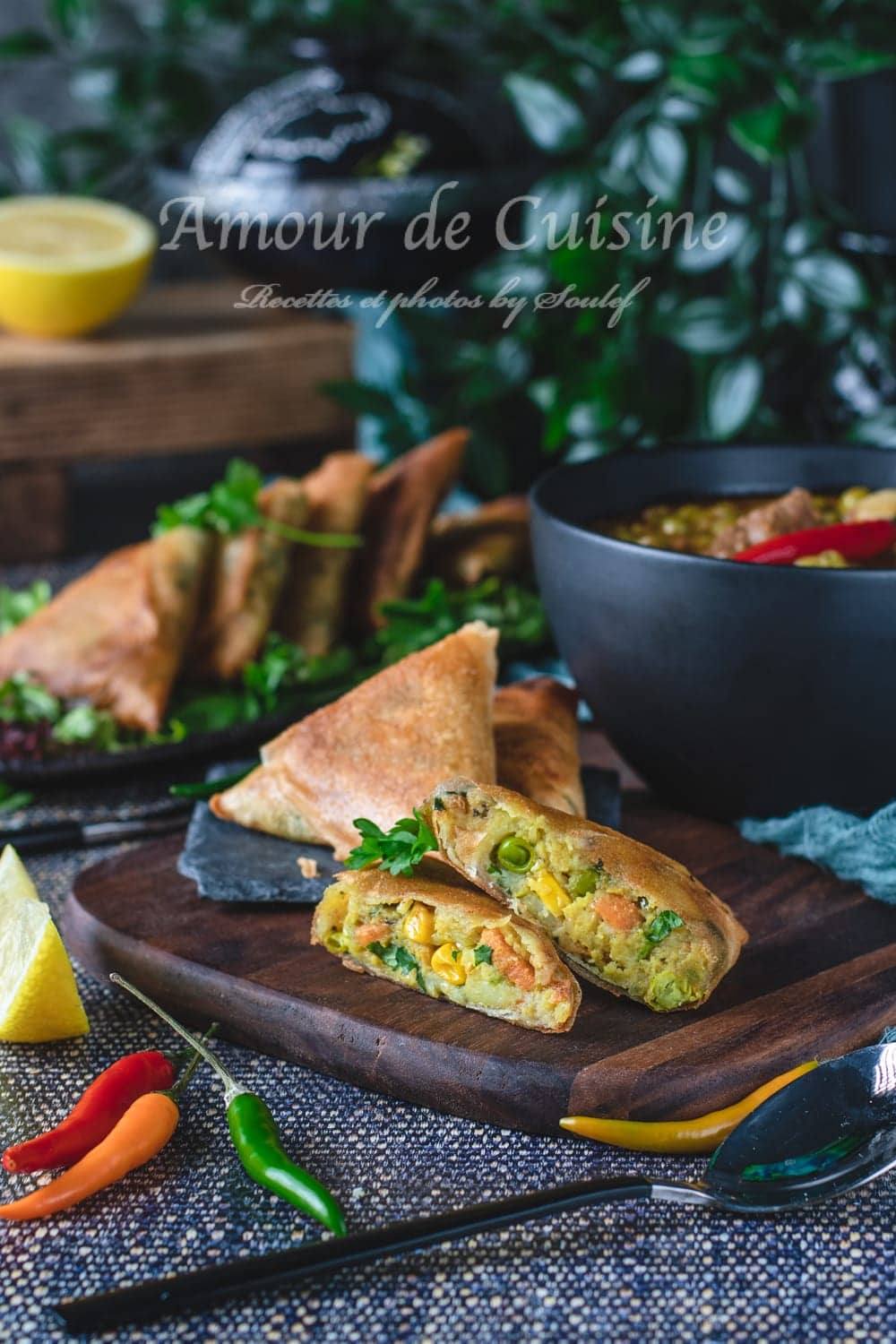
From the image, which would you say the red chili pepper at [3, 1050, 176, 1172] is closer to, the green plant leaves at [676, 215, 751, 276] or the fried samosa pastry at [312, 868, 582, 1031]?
the fried samosa pastry at [312, 868, 582, 1031]

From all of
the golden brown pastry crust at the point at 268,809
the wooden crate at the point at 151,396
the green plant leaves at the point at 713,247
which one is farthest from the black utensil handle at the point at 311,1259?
the wooden crate at the point at 151,396

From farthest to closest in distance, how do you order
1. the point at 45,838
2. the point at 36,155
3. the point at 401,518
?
the point at 36,155 → the point at 401,518 → the point at 45,838

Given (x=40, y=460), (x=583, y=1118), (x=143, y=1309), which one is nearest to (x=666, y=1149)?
(x=583, y=1118)

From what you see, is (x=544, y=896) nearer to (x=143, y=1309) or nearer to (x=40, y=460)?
(x=143, y=1309)

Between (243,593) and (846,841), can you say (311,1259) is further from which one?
(243,593)

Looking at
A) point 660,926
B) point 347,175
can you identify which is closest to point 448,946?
point 660,926

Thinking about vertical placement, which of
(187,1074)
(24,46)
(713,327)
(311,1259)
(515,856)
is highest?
(24,46)

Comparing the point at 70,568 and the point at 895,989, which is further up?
the point at 895,989

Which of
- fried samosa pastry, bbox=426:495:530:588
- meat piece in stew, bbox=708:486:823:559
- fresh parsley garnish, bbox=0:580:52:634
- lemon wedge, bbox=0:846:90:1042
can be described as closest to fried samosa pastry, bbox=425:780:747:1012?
lemon wedge, bbox=0:846:90:1042
